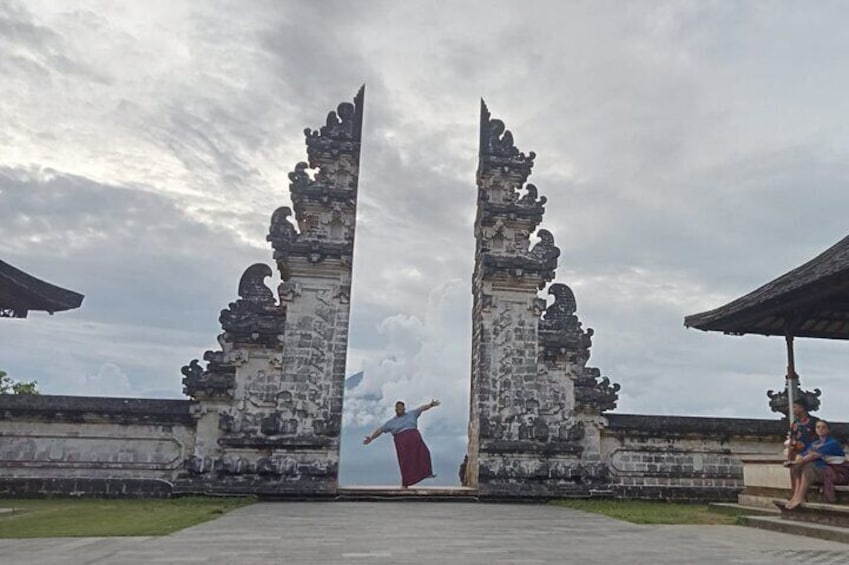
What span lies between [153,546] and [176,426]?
8014 mm

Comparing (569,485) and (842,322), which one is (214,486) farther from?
(842,322)

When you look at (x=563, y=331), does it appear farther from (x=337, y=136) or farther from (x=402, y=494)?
(x=337, y=136)

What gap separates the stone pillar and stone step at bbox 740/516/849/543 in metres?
8.14

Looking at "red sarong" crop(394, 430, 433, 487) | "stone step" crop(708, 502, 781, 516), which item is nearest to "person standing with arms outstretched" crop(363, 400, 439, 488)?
"red sarong" crop(394, 430, 433, 487)

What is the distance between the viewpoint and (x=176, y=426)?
47.1 feet

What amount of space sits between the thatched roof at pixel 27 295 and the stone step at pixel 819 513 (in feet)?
43.0

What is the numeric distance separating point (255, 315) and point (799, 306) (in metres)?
11.0

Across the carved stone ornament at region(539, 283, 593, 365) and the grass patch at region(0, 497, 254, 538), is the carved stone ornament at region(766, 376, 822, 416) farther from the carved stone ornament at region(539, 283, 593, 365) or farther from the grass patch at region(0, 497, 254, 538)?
the grass patch at region(0, 497, 254, 538)

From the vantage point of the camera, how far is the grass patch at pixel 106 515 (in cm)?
812

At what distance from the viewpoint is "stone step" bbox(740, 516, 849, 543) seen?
8672 millimetres

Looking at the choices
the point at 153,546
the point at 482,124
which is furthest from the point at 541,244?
the point at 153,546

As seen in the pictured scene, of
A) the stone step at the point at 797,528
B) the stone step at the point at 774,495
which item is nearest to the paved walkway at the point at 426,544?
the stone step at the point at 797,528

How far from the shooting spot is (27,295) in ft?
39.7

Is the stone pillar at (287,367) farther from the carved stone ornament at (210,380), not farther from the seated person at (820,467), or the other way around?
the seated person at (820,467)
